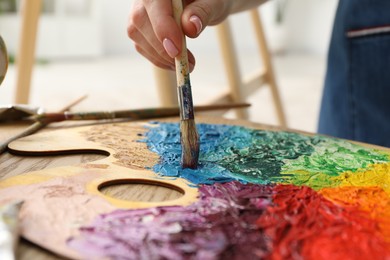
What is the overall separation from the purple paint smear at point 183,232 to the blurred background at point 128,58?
6.38 ft

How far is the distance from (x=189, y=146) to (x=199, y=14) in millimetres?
170

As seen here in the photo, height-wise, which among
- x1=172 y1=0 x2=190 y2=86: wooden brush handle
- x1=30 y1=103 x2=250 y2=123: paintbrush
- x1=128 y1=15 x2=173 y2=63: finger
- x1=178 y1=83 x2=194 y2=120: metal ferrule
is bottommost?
x1=30 y1=103 x2=250 y2=123: paintbrush

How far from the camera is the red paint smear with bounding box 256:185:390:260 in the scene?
37cm

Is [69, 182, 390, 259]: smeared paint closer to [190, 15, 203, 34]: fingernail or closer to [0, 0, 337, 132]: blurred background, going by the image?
[190, 15, 203, 34]: fingernail

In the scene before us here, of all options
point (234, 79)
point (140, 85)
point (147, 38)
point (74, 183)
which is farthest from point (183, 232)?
point (140, 85)

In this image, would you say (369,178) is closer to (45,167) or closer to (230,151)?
(230,151)

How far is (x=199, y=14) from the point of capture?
608 mm

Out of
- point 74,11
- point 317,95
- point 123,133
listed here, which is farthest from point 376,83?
point 74,11

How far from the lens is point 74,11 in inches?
154

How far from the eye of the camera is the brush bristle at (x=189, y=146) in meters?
0.56

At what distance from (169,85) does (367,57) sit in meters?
0.41

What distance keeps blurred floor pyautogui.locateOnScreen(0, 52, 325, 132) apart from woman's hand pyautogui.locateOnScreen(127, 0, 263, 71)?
1.22 m

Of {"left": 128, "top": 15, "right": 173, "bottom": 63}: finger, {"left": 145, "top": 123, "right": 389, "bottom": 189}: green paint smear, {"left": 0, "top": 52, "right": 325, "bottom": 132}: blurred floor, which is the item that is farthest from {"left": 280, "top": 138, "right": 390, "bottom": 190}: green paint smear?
{"left": 0, "top": 52, "right": 325, "bottom": 132}: blurred floor

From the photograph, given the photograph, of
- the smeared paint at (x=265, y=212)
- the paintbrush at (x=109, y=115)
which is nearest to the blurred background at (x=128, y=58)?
the paintbrush at (x=109, y=115)
